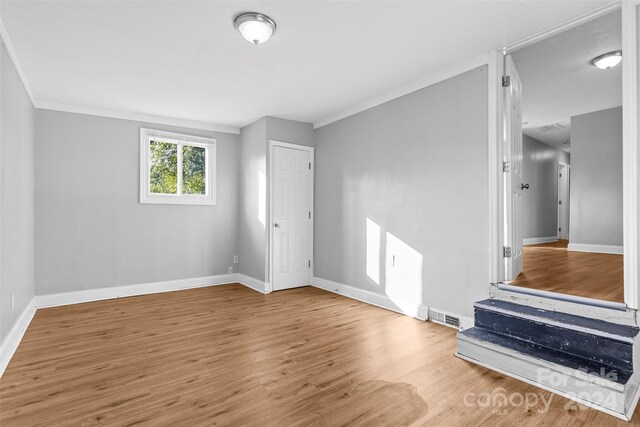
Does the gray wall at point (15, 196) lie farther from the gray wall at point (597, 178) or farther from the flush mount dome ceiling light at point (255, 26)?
the gray wall at point (597, 178)

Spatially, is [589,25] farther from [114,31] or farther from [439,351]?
[114,31]

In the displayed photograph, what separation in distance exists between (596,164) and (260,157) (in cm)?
608

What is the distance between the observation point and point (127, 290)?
474cm

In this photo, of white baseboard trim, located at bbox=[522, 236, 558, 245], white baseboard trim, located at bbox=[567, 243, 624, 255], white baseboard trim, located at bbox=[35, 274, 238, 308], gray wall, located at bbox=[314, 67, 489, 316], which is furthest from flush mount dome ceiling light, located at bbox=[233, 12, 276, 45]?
white baseboard trim, located at bbox=[522, 236, 558, 245]

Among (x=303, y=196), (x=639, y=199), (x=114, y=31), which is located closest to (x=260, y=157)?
(x=303, y=196)

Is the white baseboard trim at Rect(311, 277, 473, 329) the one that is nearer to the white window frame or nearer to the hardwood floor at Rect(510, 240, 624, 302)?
the hardwood floor at Rect(510, 240, 624, 302)

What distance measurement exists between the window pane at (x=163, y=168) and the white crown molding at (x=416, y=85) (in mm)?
2470

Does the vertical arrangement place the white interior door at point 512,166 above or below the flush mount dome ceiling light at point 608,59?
below

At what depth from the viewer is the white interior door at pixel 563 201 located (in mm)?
8688

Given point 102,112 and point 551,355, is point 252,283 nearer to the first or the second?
point 102,112

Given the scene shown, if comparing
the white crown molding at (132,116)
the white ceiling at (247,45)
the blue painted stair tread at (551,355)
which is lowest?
the blue painted stair tread at (551,355)

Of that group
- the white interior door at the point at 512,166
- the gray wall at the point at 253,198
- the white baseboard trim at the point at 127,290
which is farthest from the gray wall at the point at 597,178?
the white baseboard trim at the point at 127,290

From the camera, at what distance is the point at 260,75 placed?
3.54 meters

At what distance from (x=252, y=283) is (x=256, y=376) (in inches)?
116
